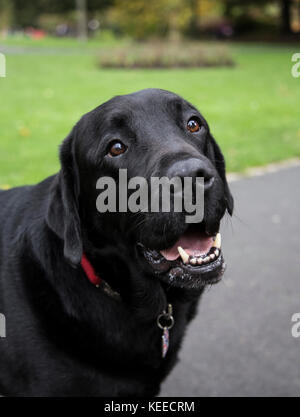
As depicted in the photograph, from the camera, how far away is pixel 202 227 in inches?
88.2

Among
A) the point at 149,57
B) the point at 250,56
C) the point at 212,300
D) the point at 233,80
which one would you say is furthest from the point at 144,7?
the point at 212,300

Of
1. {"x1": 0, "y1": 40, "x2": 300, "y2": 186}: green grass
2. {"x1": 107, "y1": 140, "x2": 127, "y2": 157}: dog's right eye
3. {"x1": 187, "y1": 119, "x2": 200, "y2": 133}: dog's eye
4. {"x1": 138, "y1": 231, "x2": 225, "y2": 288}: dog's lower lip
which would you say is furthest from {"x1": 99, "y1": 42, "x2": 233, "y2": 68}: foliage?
{"x1": 138, "y1": 231, "x2": 225, "y2": 288}: dog's lower lip

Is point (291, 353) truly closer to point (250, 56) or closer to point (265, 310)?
point (265, 310)

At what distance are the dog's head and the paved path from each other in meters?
0.68

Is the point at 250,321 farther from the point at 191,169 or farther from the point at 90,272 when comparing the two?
the point at 191,169

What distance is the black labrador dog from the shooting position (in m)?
2.27

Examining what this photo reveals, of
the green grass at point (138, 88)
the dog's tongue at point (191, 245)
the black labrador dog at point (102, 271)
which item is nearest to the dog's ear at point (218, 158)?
the black labrador dog at point (102, 271)

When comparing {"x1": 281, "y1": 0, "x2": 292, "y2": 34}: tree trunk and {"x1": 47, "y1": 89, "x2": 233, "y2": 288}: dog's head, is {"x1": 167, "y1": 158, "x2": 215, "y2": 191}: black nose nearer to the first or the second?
{"x1": 47, "y1": 89, "x2": 233, "y2": 288}: dog's head

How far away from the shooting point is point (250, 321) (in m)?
3.67

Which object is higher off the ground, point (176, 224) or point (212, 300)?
point (176, 224)

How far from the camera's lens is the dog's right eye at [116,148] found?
2326 millimetres

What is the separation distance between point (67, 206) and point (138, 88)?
11.4 m

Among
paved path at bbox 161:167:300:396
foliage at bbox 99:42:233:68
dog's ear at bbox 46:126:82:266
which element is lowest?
foliage at bbox 99:42:233:68

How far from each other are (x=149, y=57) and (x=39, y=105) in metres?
8.85
